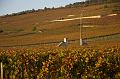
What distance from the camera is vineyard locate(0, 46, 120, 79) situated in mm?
18328

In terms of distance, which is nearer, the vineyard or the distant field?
the vineyard

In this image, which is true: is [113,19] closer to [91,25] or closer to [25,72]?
[91,25]

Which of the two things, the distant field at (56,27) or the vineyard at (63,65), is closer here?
the vineyard at (63,65)

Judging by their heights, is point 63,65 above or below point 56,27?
above

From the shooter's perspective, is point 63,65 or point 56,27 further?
point 56,27

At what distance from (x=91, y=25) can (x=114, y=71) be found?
10806 centimetres

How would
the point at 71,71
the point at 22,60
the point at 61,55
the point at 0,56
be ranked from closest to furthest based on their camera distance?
the point at 71,71
the point at 61,55
the point at 22,60
the point at 0,56

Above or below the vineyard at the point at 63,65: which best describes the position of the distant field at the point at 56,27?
below

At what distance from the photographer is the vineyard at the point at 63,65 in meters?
18.3

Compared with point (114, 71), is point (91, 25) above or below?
below

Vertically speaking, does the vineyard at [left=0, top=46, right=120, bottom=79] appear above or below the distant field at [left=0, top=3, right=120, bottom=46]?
above

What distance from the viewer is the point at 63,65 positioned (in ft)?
66.0

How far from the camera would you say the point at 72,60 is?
19844mm

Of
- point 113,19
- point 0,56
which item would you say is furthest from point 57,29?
point 0,56
